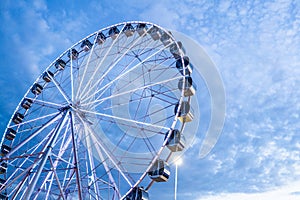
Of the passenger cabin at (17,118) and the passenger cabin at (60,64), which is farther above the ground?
the passenger cabin at (60,64)

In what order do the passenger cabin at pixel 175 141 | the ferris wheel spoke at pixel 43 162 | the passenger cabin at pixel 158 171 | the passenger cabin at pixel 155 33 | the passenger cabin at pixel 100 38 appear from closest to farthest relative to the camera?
1. the ferris wheel spoke at pixel 43 162
2. the passenger cabin at pixel 158 171
3. the passenger cabin at pixel 175 141
4. the passenger cabin at pixel 155 33
5. the passenger cabin at pixel 100 38

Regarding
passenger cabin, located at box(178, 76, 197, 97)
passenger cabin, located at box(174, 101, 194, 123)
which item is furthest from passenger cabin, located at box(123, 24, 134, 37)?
passenger cabin, located at box(174, 101, 194, 123)

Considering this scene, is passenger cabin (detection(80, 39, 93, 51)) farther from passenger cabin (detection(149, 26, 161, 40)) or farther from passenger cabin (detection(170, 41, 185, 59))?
passenger cabin (detection(170, 41, 185, 59))

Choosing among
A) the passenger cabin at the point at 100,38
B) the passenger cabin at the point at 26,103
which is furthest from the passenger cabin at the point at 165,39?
the passenger cabin at the point at 26,103

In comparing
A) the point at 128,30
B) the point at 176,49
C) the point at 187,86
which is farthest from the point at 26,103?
the point at 187,86

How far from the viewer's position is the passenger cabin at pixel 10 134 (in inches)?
749

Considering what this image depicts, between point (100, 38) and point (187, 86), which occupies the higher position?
point (100, 38)

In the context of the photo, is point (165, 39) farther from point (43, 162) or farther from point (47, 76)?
point (43, 162)

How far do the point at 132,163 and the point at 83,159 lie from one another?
3689mm

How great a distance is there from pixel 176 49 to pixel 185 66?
147cm

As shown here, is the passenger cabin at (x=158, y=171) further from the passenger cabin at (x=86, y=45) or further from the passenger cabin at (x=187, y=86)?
the passenger cabin at (x=86, y=45)

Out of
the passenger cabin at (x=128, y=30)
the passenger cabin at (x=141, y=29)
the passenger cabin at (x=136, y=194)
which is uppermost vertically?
the passenger cabin at (x=128, y=30)

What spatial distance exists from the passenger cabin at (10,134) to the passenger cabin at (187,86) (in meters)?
10.8

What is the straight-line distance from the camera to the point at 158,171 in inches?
506
